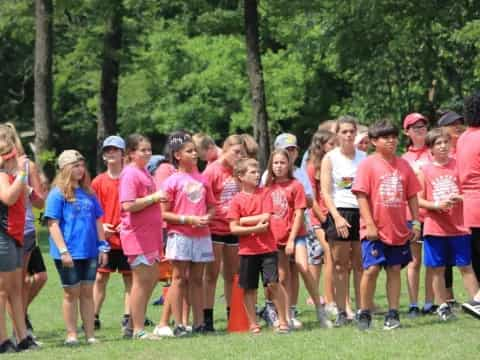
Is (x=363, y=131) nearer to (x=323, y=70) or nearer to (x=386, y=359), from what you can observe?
(x=386, y=359)

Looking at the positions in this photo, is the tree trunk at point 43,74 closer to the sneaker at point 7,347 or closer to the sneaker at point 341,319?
the sneaker at point 341,319

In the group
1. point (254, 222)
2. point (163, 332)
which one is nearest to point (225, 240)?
point (254, 222)

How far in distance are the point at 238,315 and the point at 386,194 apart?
7.04 feet

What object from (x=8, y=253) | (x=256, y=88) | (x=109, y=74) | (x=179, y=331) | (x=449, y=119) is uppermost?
(x=109, y=74)

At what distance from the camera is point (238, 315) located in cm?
1135

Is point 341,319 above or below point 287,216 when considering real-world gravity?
below

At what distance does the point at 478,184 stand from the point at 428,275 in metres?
1.88

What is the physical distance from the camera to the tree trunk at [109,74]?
31.6 m

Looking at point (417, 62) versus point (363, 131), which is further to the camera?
point (417, 62)

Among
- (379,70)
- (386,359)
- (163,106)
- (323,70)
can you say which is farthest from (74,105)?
(386,359)

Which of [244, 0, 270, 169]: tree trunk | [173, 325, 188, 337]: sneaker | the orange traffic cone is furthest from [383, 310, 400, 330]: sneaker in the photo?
[244, 0, 270, 169]: tree trunk

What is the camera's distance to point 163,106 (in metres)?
48.7

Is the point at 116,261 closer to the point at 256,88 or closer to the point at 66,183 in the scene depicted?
the point at 66,183

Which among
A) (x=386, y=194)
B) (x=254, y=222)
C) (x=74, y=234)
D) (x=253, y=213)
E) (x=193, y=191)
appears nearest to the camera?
(x=386, y=194)
